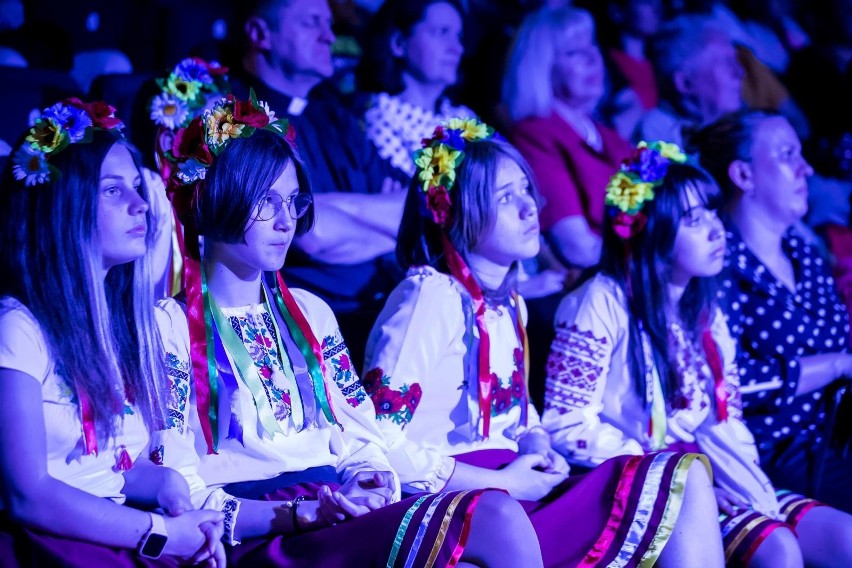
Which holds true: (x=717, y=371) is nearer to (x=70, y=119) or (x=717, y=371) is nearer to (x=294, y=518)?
(x=294, y=518)

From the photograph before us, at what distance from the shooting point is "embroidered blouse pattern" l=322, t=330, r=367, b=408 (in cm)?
199

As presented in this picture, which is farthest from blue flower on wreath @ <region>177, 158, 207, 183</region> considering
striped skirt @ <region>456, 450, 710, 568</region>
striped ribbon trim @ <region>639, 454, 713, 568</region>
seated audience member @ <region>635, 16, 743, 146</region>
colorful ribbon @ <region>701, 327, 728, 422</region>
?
seated audience member @ <region>635, 16, 743, 146</region>

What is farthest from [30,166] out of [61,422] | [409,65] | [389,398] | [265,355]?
[409,65]

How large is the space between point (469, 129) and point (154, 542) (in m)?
1.21

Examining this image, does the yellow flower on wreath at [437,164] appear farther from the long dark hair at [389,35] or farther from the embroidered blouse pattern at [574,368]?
the long dark hair at [389,35]

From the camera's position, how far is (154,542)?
5.30ft

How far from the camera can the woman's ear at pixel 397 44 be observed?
344 cm

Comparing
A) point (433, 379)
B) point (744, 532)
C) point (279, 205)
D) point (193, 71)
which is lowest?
point (744, 532)

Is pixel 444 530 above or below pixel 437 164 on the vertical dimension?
below

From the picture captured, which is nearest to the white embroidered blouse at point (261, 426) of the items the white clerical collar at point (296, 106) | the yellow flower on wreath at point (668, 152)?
the yellow flower on wreath at point (668, 152)

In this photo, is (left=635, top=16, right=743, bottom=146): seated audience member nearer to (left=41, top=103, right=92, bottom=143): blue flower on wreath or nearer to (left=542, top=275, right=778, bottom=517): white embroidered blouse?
(left=542, top=275, right=778, bottom=517): white embroidered blouse

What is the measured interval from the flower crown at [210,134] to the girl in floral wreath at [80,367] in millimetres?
139

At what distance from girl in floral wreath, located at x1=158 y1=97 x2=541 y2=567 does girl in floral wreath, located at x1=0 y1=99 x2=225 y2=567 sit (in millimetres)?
84

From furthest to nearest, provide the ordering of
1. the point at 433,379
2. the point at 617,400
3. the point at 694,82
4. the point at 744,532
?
the point at 694,82
the point at 617,400
the point at 744,532
the point at 433,379
